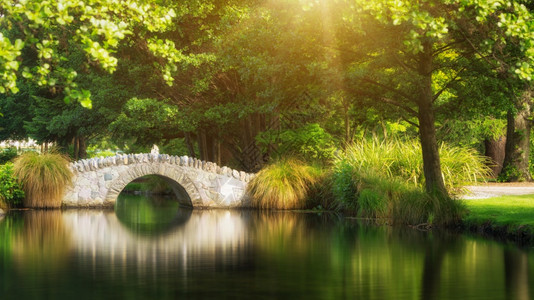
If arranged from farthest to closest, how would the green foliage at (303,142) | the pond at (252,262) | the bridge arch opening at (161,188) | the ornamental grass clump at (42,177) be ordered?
the bridge arch opening at (161,188)
the green foliage at (303,142)
the ornamental grass clump at (42,177)
the pond at (252,262)

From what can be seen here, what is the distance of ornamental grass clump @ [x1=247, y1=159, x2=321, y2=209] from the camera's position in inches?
898

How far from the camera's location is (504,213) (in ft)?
51.9

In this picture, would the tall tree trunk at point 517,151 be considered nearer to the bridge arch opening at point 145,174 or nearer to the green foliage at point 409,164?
the green foliage at point 409,164

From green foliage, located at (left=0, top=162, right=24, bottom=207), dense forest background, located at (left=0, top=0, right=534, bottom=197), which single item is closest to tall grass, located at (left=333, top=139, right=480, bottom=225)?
dense forest background, located at (left=0, top=0, right=534, bottom=197)

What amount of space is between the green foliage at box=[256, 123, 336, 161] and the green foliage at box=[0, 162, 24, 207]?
7262mm

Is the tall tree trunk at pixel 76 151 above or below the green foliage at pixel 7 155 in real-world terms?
above

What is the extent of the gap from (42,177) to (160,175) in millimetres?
3421

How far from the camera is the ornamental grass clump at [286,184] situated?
74.8 ft

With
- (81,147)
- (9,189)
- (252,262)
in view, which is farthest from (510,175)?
(81,147)

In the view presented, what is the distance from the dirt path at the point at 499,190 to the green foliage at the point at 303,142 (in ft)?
15.0

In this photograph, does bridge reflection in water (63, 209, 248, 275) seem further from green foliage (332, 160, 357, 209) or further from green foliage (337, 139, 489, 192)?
green foliage (337, 139, 489, 192)

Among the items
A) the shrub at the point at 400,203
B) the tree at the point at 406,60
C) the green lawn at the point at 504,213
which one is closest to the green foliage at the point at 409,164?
the shrub at the point at 400,203

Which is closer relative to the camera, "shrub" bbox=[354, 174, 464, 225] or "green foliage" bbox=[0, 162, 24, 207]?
"shrub" bbox=[354, 174, 464, 225]

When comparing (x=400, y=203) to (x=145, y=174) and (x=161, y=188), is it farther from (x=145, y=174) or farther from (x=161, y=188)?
(x=161, y=188)
